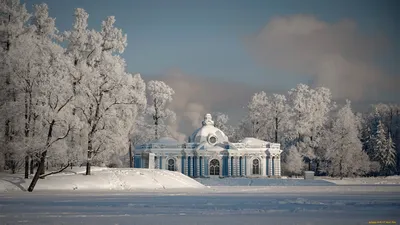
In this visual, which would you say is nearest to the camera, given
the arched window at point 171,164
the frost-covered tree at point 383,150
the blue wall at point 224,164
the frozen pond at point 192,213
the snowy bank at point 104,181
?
the frozen pond at point 192,213

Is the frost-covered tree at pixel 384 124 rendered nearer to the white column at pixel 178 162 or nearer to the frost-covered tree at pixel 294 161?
the frost-covered tree at pixel 294 161

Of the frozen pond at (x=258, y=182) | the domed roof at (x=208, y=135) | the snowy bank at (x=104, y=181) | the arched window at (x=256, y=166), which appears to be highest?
the domed roof at (x=208, y=135)

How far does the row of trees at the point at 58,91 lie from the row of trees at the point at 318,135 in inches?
1287

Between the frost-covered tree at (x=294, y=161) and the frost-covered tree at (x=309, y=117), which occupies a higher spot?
the frost-covered tree at (x=309, y=117)

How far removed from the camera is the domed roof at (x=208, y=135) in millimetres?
70500

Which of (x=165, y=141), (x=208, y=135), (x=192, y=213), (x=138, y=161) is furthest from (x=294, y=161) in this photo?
(x=192, y=213)

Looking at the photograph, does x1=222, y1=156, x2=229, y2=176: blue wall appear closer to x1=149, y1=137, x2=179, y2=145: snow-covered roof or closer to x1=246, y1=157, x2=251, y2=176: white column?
x1=246, y1=157, x2=251, y2=176: white column

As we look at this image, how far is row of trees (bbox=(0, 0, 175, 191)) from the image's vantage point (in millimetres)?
35688

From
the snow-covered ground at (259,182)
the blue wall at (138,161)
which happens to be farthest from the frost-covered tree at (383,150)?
the blue wall at (138,161)

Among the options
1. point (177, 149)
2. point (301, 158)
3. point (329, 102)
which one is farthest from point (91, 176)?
point (329, 102)

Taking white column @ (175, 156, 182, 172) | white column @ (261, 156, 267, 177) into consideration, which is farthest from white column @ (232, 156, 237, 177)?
white column @ (175, 156, 182, 172)

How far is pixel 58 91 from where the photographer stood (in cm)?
3559

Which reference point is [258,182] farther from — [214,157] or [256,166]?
[214,157]

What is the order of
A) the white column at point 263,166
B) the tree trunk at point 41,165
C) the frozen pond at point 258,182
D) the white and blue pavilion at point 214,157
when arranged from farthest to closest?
the white and blue pavilion at point 214,157 → the white column at point 263,166 → the frozen pond at point 258,182 → the tree trunk at point 41,165
